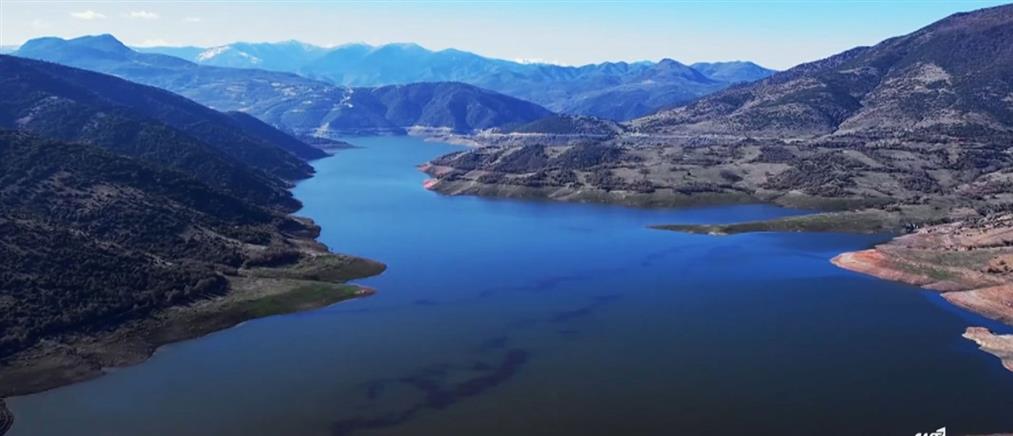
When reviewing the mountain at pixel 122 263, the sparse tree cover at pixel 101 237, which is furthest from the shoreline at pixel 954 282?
the sparse tree cover at pixel 101 237

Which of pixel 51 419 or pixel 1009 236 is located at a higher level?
pixel 1009 236

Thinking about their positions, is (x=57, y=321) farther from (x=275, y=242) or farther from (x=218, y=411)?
(x=275, y=242)

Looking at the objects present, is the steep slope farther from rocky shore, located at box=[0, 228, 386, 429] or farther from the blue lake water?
the blue lake water

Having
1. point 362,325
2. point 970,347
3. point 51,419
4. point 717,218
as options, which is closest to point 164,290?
point 362,325

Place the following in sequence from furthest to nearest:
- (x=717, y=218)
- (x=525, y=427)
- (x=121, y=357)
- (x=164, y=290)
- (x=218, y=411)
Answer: (x=717, y=218) → (x=164, y=290) → (x=121, y=357) → (x=218, y=411) → (x=525, y=427)

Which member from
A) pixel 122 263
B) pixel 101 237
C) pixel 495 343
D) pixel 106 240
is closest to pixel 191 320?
pixel 122 263

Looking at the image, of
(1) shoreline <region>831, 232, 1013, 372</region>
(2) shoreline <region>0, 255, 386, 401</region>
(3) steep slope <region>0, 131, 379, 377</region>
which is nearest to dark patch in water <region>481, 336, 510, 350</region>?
(2) shoreline <region>0, 255, 386, 401</region>
